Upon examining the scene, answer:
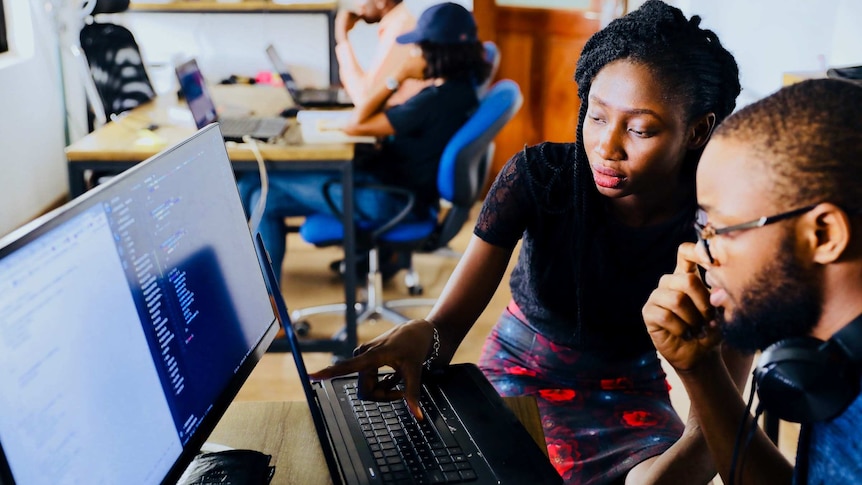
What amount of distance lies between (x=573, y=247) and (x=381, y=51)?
1711mm

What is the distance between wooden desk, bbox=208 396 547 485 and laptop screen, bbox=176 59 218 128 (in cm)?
162

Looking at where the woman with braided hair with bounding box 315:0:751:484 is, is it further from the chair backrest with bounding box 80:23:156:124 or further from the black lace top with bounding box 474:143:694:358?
the chair backrest with bounding box 80:23:156:124

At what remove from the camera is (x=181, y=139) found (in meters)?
2.39

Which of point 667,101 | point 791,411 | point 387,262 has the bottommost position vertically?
point 387,262

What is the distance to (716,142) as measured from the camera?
2.78ft

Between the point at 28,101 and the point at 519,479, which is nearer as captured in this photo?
the point at 519,479

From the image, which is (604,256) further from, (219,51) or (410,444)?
(219,51)

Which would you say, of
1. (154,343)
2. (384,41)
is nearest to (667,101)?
(154,343)

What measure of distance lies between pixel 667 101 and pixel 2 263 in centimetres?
93

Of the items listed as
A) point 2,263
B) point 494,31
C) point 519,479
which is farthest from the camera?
point 494,31

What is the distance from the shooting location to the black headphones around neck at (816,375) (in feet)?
2.52

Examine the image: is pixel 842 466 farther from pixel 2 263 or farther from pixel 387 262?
pixel 387 262

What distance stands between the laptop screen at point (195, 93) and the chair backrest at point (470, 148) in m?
0.78

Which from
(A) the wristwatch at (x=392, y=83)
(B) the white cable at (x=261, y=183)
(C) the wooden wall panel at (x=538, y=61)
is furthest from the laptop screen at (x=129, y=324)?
(C) the wooden wall panel at (x=538, y=61)
